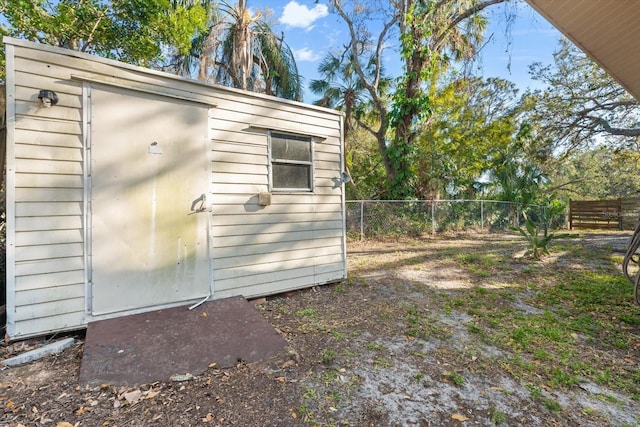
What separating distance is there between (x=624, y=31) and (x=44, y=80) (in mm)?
5075

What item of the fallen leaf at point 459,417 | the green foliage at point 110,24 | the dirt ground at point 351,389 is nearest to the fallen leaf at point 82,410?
the dirt ground at point 351,389

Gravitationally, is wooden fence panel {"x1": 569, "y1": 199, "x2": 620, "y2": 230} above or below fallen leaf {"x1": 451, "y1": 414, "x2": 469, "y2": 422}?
above

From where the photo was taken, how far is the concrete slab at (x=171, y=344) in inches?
79.4

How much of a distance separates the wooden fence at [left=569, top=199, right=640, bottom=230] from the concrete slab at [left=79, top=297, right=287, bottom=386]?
1416cm

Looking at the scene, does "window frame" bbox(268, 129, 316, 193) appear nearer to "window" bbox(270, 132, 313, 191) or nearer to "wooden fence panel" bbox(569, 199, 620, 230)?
"window" bbox(270, 132, 313, 191)

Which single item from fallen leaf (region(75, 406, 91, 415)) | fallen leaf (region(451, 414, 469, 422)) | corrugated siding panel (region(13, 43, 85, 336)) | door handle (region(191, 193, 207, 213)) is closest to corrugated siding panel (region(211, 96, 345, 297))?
door handle (region(191, 193, 207, 213))

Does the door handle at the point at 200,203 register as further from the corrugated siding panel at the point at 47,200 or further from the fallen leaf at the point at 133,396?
the fallen leaf at the point at 133,396

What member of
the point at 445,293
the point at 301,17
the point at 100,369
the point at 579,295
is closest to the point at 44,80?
the point at 100,369

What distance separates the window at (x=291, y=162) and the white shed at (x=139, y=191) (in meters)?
0.02

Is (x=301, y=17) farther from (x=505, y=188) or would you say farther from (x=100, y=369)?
(x=100, y=369)

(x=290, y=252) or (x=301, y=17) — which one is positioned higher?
(x=301, y=17)

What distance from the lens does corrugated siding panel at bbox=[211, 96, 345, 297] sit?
10.9 feet

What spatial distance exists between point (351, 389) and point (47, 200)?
2.90m

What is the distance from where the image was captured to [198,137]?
10.5ft
